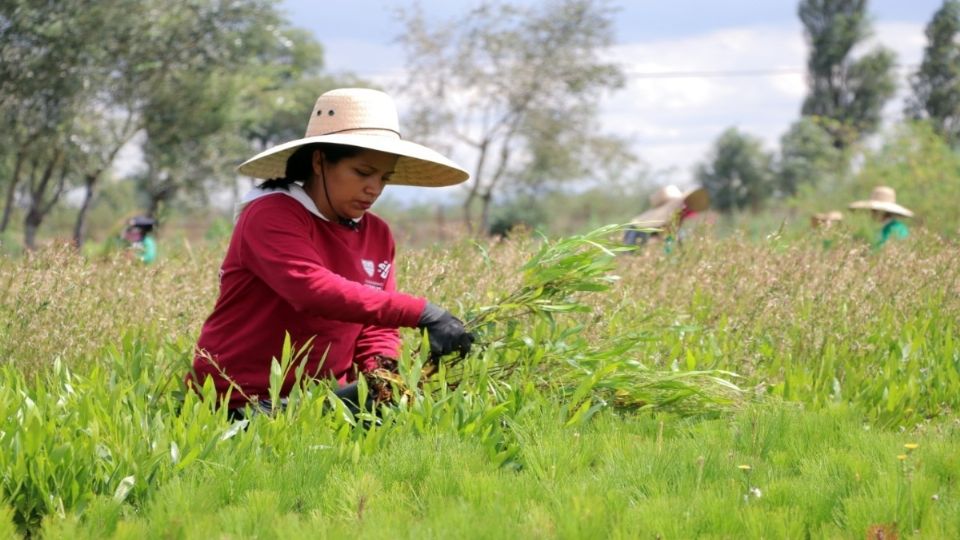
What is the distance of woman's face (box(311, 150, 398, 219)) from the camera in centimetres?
413

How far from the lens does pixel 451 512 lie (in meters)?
2.97

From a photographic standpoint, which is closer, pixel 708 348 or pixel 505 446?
pixel 505 446

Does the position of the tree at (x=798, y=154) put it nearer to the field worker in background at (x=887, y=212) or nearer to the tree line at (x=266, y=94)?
the tree line at (x=266, y=94)

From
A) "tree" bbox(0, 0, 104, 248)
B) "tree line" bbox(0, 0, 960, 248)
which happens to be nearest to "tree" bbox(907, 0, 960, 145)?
"tree line" bbox(0, 0, 960, 248)

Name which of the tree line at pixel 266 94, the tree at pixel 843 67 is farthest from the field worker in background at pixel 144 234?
the tree at pixel 843 67

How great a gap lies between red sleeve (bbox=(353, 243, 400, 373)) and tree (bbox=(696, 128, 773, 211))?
53506 mm

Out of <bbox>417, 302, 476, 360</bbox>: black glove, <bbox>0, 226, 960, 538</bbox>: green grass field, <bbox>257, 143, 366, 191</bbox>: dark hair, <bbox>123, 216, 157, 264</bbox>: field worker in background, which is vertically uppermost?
<bbox>257, 143, 366, 191</bbox>: dark hair

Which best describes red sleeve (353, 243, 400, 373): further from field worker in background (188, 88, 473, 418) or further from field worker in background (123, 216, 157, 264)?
field worker in background (123, 216, 157, 264)

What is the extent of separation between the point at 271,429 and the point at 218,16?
68.8ft

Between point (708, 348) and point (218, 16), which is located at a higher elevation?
point (218, 16)

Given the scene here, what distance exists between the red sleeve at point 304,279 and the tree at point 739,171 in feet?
177

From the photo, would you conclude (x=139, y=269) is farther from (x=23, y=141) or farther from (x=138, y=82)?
(x=138, y=82)

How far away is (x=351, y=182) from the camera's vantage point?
413 cm

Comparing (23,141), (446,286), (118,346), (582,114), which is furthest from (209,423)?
(582,114)
